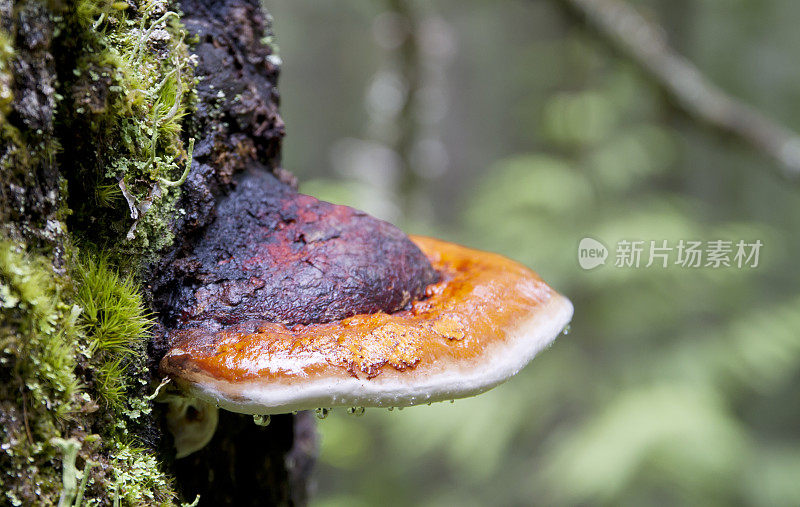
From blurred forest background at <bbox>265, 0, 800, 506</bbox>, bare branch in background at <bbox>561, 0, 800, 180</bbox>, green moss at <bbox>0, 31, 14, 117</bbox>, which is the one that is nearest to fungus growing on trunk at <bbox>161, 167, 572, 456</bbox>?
green moss at <bbox>0, 31, 14, 117</bbox>

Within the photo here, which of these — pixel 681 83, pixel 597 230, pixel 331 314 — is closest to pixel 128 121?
pixel 331 314

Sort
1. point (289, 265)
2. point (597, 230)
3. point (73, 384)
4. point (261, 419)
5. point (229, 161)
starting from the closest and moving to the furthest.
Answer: point (73, 384), point (261, 419), point (289, 265), point (229, 161), point (597, 230)

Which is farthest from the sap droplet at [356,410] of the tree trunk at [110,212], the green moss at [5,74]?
the green moss at [5,74]

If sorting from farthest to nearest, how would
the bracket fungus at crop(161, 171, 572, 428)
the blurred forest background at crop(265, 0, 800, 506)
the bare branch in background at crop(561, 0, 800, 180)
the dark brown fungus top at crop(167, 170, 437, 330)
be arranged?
the blurred forest background at crop(265, 0, 800, 506), the bare branch in background at crop(561, 0, 800, 180), the dark brown fungus top at crop(167, 170, 437, 330), the bracket fungus at crop(161, 171, 572, 428)

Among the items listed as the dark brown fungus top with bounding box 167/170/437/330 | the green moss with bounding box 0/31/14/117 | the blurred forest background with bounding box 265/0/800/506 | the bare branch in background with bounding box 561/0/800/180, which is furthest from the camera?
the blurred forest background with bounding box 265/0/800/506

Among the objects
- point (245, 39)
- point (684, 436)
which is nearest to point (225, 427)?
point (245, 39)

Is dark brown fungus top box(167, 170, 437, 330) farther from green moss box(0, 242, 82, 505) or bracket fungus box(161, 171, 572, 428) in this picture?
green moss box(0, 242, 82, 505)

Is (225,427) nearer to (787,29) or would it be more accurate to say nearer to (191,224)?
(191,224)

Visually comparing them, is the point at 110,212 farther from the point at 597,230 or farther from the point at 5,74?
the point at 597,230
